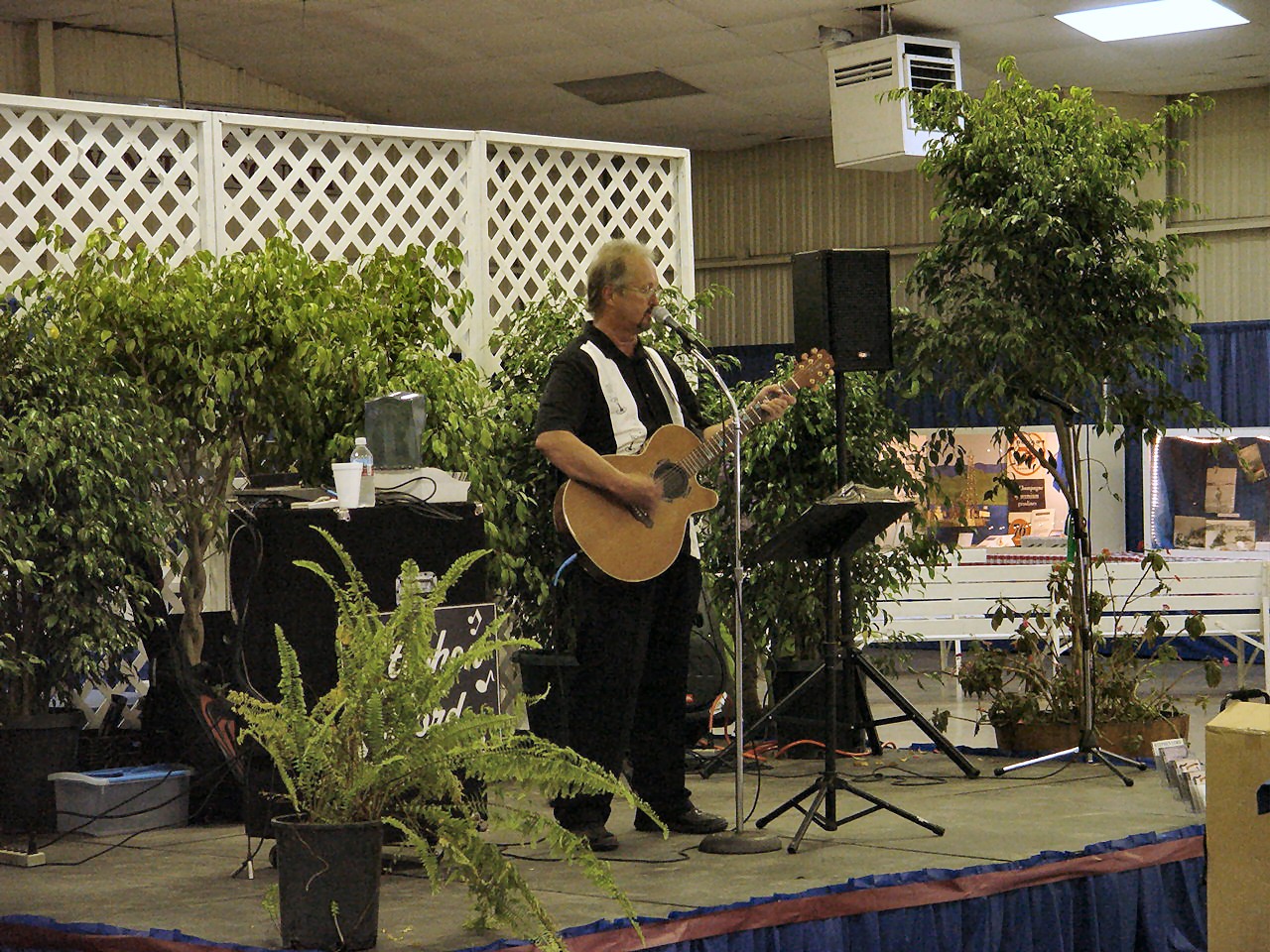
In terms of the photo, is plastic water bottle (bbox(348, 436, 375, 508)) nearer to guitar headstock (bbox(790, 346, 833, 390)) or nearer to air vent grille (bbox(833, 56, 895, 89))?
guitar headstock (bbox(790, 346, 833, 390))

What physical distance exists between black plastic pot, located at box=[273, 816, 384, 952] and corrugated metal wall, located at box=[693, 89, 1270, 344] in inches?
334

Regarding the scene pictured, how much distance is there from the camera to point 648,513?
380 centimetres

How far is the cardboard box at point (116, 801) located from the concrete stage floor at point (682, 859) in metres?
0.07

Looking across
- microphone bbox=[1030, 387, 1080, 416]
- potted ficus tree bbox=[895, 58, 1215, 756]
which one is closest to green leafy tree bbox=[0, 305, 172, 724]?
potted ficus tree bbox=[895, 58, 1215, 756]

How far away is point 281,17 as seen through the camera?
27.6 feet

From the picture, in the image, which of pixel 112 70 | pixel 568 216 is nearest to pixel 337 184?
pixel 568 216

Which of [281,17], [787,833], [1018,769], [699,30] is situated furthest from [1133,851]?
[281,17]

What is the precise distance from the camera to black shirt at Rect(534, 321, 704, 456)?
3803 millimetres

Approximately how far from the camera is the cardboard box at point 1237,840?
2.94 m

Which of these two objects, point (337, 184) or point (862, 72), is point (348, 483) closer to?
point (337, 184)

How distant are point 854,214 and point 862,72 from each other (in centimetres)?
351

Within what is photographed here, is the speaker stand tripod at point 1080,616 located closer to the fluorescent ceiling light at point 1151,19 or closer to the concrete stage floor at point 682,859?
the concrete stage floor at point 682,859

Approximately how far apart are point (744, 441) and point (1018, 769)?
4.40 feet

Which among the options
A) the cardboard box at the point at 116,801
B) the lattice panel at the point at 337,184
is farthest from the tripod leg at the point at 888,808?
the lattice panel at the point at 337,184
